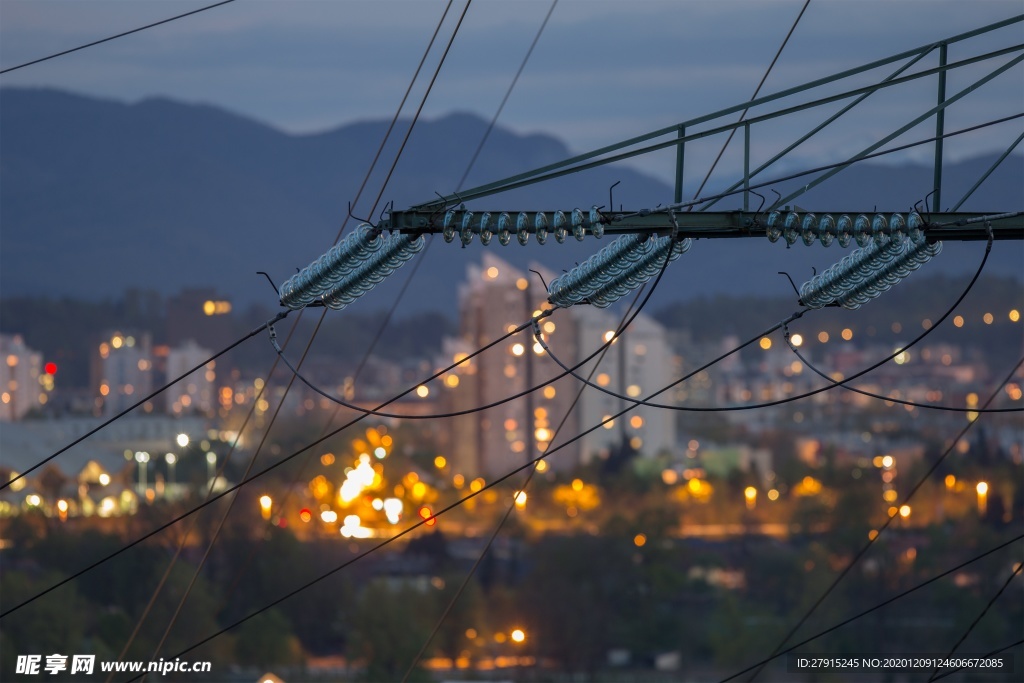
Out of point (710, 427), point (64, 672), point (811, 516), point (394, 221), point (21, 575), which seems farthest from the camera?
point (710, 427)

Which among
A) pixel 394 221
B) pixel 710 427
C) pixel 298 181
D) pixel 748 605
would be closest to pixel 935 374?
pixel 710 427

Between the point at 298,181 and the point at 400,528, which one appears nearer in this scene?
the point at 400,528

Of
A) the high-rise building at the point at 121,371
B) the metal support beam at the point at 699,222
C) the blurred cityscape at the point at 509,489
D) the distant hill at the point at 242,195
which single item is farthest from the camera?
the distant hill at the point at 242,195

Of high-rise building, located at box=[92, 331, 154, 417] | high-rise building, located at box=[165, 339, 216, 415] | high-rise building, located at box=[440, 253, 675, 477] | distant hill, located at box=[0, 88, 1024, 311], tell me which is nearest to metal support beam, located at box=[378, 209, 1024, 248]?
high-rise building, located at box=[440, 253, 675, 477]

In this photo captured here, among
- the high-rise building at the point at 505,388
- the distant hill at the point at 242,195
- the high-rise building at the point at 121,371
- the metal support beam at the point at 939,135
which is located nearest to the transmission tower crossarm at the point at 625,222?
the metal support beam at the point at 939,135

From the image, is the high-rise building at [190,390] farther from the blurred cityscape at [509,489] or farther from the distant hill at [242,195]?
the distant hill at [242,195]

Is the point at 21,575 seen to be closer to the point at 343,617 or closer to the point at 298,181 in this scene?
the point at 343,617

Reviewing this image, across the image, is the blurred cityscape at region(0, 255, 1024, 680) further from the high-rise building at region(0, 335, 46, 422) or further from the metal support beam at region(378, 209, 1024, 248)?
the metal support beam at region(378, 209, 1024, 248)
